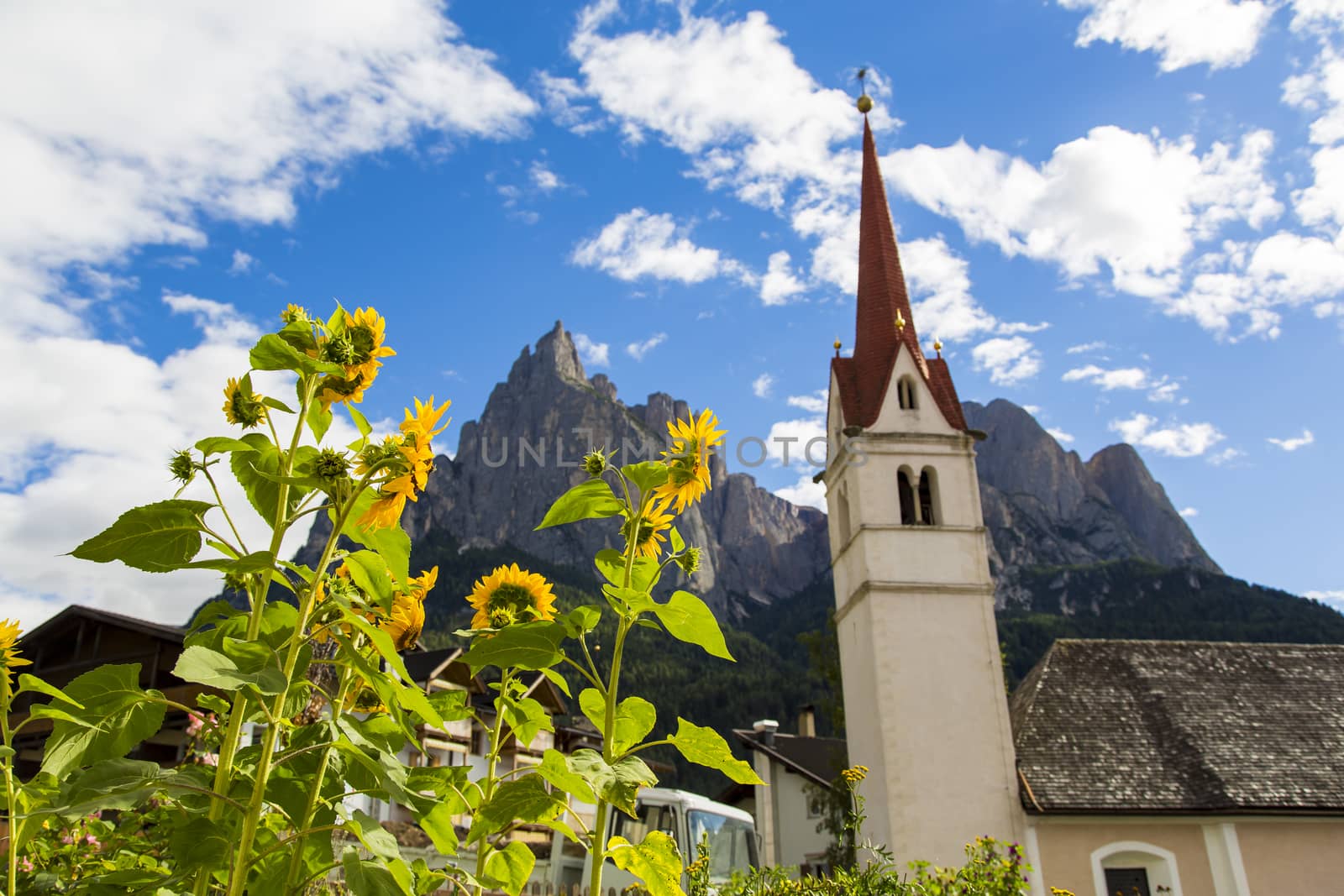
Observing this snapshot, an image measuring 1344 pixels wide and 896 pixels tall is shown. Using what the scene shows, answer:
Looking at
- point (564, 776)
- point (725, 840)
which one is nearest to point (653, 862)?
point (564, 776)

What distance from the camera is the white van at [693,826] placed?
58.0 feet

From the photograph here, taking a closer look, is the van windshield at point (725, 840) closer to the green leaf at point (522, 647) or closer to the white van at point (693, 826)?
the white van at point (693, 826)

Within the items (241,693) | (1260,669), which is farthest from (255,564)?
(1260,669)

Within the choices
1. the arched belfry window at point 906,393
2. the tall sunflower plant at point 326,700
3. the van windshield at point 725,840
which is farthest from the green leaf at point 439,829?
the arched belfry window at point 906,393

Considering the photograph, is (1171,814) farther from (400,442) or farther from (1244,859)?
(400,442)

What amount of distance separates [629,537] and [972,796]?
19688 mm

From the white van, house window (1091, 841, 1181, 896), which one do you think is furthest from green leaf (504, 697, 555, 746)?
house window (1091, 841, 1181, 896)

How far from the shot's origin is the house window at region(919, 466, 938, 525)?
897 inches

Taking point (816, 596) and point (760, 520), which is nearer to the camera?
point (816, 596)

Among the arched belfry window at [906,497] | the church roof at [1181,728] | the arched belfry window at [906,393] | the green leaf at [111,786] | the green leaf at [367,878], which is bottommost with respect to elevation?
the green leaf at [367,878]

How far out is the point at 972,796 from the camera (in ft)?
64.5

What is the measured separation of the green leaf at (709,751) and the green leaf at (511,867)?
41 cm

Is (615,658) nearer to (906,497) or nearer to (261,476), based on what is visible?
(261,476)

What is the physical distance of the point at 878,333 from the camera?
2541cm
